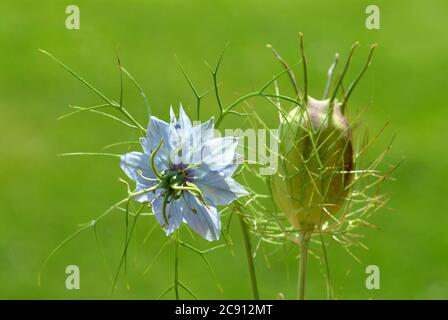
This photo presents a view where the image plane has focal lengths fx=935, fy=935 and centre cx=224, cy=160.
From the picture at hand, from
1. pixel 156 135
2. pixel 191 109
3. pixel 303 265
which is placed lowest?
pixel 303 265

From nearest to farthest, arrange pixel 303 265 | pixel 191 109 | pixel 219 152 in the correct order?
pixel 219 152 → pixel 303 265 → pixel 191 109

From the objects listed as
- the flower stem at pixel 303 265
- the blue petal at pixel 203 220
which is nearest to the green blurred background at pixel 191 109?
the flower stem at pixel 303 265

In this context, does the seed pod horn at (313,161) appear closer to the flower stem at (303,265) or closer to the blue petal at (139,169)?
the flower stem at (303,265)

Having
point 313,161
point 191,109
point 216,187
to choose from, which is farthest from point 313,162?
point 191,109

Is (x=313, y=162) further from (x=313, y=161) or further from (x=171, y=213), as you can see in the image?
(x=171, y=213)

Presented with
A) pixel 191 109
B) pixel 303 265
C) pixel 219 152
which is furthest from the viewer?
pixel 191 109

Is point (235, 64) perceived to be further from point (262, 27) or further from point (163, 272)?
point (163, 272)

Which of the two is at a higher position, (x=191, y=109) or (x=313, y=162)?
(x=191, y=109)
